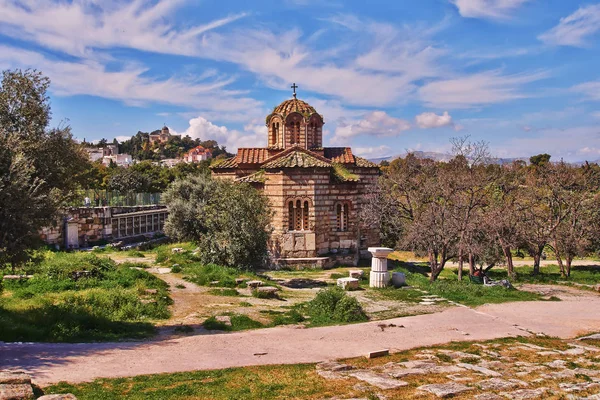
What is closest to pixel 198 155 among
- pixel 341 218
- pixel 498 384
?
pixel 341 218

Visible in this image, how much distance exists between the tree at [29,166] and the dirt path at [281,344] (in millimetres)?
2280

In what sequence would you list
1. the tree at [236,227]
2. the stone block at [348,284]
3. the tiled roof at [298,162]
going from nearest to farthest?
1. the stone block at [348,284]
2. the tree at [236,227]
3. the tiled roof at [298,162]

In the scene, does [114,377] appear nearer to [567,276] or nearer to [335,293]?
[335,293]

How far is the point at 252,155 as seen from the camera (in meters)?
28.0

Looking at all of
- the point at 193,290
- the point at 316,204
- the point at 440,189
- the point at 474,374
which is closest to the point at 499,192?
the point at 440,189

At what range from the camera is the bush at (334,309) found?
1320 centimetres

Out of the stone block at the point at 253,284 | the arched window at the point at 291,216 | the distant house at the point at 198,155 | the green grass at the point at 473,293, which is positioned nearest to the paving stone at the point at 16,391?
the stone block at the point at 253,284

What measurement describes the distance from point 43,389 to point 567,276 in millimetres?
22487

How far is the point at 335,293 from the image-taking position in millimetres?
14031

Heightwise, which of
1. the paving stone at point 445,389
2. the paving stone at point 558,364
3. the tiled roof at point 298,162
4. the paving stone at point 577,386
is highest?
the tiled roof at point 298,162

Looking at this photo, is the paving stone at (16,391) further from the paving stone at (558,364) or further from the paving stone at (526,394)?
the paving stone at (558,364)

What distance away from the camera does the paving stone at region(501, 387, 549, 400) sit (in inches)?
301

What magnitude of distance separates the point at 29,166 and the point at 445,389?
34.3ft

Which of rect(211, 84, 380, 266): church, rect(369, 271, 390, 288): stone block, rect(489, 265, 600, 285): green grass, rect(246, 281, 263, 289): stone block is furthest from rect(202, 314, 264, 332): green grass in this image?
rect(489, 265, 600, 285): green grass
